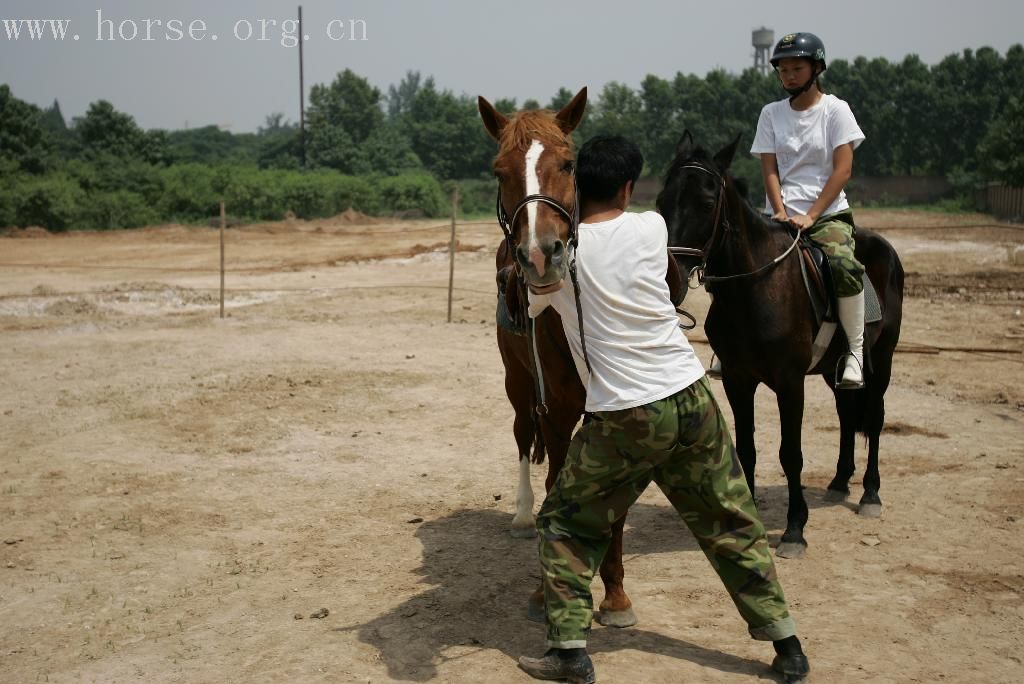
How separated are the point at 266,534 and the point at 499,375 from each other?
4719mm

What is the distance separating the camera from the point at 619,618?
14.5 ft

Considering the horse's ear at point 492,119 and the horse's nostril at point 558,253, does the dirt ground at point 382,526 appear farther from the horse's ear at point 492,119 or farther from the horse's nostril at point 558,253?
the horse's ear at point 492,119

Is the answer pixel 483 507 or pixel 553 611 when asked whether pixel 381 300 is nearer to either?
pixel 483 507

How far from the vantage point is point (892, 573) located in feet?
17.0

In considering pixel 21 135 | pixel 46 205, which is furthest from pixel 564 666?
pixel 21 135

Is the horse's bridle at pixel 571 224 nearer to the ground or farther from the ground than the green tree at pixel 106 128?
nearer to the ground

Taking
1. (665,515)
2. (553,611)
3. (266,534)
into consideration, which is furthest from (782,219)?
(266,534)

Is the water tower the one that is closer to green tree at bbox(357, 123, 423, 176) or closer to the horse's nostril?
green tree at bbox(357, 123, 423, 176)

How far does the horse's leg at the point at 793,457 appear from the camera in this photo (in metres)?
5.58

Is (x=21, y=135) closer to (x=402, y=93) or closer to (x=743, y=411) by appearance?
(x=743, y=411)

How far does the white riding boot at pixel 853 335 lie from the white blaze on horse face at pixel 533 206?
9.29 feet

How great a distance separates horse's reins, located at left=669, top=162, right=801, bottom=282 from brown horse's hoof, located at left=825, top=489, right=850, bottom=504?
1878 millimetres

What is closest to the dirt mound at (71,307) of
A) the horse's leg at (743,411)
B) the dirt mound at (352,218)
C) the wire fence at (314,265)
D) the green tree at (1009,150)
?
the wire fence at (314,265)

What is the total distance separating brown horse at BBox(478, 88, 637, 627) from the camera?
3.40m
